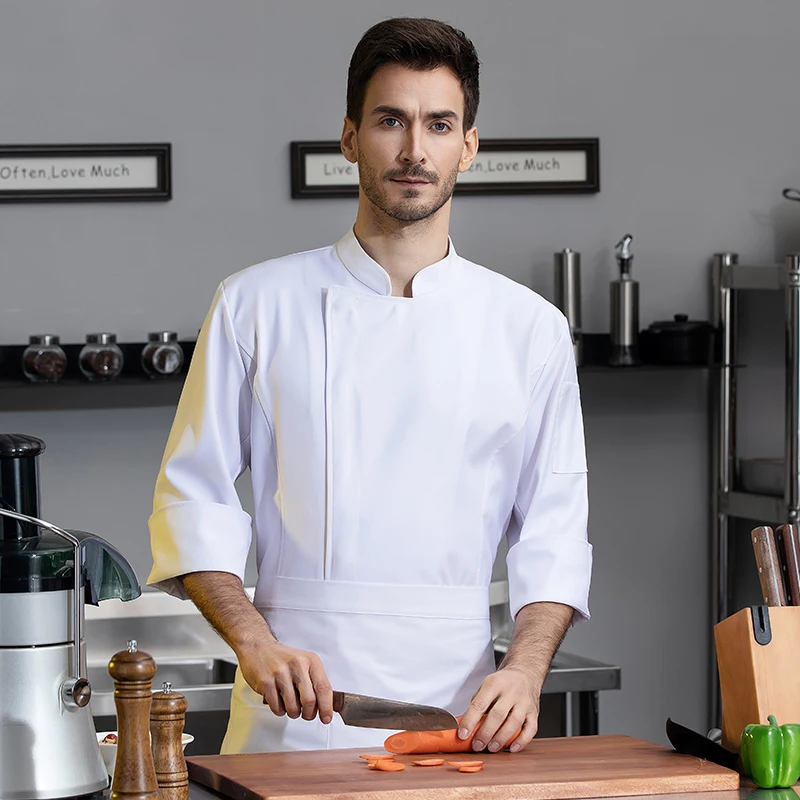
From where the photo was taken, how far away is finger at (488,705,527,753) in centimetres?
153

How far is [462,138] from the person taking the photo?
6.11 ft

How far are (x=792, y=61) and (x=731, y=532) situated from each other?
1.40m

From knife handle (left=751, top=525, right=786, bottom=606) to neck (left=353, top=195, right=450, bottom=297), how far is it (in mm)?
619

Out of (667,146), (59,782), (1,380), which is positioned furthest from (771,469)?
(59,782)

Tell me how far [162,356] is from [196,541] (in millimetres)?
1698

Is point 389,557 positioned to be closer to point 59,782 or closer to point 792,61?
point 59,782

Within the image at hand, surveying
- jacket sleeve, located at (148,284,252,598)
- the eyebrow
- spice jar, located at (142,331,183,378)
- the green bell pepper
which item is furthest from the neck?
spice jar, located at (142,331,183,378)

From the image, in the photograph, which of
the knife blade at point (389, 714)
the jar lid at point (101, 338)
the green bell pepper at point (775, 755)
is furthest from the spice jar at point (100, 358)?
the green bell pepper at point (775, 755)

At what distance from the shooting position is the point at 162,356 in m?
3.40

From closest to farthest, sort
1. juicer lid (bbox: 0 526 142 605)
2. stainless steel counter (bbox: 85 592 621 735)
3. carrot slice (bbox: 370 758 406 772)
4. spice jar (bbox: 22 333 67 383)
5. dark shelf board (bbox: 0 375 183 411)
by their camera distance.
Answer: juicer lid (bbox: 0 526 142 605) < carrot slice (bbox: 370 758 406 772) < stainless steel counter (bbox: 85 592 621 735) < spice jar (bbox: 22 333 67 383) < dark shelf board (bbox: 0 375 183 411)

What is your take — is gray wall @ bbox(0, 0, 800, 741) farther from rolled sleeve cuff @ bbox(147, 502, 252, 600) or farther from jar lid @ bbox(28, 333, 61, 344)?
rolled sleeve cuff @ bbox(147, 502, 252, 600)

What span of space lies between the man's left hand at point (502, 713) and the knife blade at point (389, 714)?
27mm

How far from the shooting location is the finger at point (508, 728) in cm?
153

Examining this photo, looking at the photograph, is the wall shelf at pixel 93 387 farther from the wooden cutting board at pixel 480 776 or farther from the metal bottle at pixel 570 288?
the wooden cutting board at pixel 480 776
